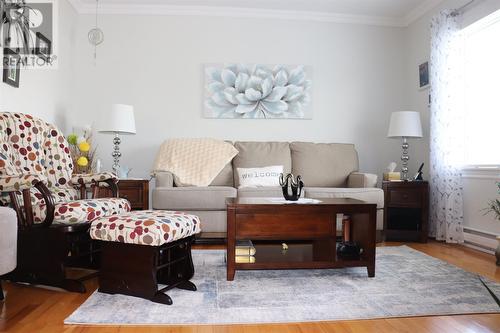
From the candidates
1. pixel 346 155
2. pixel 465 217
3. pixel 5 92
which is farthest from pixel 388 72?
pixel 5 92

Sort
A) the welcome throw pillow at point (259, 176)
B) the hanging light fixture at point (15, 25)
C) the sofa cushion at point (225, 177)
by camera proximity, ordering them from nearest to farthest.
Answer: the hanging light fixture at point (15, 25) → the welcome throw pillow at point (259, 176) → the sofa cushion at point (225, 177)

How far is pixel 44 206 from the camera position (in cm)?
200

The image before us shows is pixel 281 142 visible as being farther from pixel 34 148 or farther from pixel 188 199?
pixel 34 148

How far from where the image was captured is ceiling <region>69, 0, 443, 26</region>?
4043mm

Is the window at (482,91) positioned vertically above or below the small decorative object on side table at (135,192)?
above

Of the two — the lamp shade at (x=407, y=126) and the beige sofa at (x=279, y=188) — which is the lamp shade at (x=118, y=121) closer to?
the beige sofa at (x=279, y=188)

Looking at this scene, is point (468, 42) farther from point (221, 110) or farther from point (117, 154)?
point (117, 154)

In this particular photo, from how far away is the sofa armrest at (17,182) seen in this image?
1.78 m

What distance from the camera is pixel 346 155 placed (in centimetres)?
407

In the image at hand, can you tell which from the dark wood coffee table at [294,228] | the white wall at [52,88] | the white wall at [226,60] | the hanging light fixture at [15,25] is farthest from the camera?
the white wall at [226,60]

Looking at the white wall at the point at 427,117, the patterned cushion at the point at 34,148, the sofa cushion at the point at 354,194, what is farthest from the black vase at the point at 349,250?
the patterned cushion at the point at 34,148

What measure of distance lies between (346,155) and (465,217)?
1.29 meters

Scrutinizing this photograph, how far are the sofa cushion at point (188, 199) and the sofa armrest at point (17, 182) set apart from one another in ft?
4.71

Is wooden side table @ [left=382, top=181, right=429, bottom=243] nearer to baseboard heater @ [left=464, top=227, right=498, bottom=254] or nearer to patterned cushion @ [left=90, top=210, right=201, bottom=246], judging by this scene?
baseboard heater @ [left=464, top=227, right=498, bottom=254]
